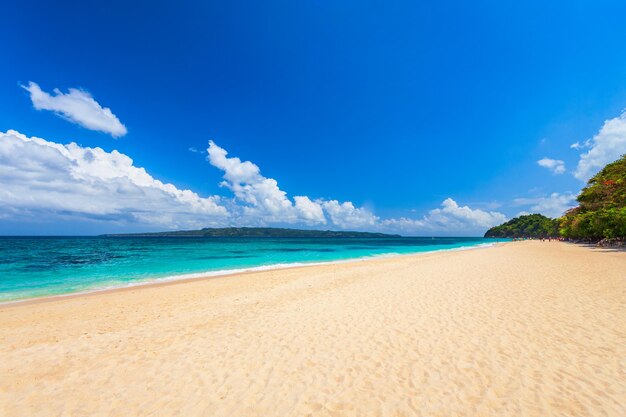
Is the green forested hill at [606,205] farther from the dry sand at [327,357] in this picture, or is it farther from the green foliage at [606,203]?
the dry sand at [327,357]

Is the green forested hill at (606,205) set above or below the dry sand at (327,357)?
above

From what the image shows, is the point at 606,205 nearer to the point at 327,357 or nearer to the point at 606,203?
the point at 606,203

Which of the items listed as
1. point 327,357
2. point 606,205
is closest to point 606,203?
point 606,205

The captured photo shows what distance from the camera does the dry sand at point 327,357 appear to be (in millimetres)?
4840

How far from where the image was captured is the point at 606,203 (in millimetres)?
50656

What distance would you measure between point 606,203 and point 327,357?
7169 cm

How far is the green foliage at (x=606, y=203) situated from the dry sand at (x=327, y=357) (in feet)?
142

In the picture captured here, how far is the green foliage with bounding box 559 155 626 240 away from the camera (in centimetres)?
4072

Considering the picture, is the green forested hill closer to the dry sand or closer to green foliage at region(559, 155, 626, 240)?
green foliage at region(559, 155, 626, 240)

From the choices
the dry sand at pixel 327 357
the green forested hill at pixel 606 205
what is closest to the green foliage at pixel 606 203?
the green forested hill at pixel 606 205

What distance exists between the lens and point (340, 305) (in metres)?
11.4

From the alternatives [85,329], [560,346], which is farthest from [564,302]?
[85,329]

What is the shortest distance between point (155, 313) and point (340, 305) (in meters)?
7.90

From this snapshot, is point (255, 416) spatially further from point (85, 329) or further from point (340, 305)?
point (85, 329)
